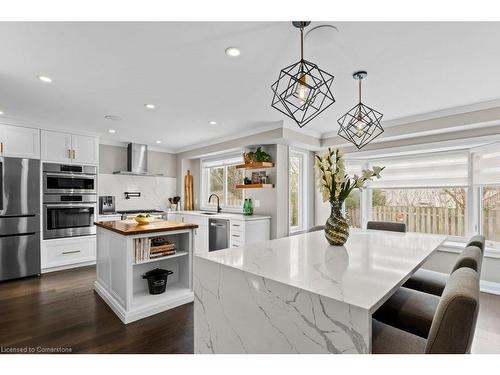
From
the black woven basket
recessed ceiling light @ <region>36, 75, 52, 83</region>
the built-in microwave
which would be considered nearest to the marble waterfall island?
the black woven basket

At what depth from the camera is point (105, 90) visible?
8.95 ft

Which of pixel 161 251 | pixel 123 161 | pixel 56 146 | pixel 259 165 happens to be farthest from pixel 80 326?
pixel 123 161

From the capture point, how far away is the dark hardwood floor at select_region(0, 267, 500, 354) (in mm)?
2080

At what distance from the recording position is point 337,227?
180 cm

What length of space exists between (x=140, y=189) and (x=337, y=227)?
4.94 m

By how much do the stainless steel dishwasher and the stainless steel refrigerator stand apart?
8.57 ft

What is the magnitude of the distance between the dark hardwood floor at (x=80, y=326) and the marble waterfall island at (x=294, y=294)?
902 millimetres

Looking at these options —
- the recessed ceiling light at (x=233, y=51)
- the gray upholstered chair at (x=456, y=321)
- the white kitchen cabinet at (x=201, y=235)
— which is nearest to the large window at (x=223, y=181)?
the white kitchen cabinet at (x=201, y=235)

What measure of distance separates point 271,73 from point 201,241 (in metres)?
3.50

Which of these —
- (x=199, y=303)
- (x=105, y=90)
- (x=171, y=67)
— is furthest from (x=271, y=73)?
(x=199, y=303)

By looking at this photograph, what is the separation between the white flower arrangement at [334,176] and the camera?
179 cm

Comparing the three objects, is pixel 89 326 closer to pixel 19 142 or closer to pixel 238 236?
pixel 238 236

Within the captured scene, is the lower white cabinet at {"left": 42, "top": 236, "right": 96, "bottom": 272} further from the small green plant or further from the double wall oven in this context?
the small green plant

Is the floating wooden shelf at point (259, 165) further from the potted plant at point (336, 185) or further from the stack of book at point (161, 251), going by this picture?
the potted plant at point (336, 185)
